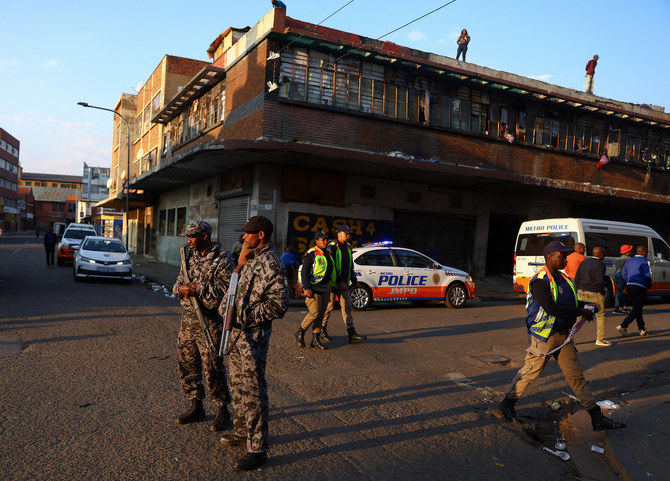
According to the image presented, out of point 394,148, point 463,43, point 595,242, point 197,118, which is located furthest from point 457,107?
point 197,118

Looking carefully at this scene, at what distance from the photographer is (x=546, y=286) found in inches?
187

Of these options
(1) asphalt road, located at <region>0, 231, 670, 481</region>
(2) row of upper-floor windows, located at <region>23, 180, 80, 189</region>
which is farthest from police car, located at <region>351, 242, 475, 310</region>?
(2) row of upper-floor windows, located at <region>23, 180, 80, 189</region>

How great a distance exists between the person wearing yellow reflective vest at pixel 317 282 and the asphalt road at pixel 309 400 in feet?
1.20

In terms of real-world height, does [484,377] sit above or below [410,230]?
below

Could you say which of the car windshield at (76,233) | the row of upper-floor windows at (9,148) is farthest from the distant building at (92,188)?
the car windshield at (76,233)

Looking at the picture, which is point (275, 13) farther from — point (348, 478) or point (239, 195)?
point (348, 478)

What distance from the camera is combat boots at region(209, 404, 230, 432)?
4.32m

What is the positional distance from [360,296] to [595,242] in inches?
277

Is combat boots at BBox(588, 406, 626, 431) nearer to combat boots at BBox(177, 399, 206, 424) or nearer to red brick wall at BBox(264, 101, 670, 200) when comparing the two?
combat boots at BBox(177, 399, 206, 424)

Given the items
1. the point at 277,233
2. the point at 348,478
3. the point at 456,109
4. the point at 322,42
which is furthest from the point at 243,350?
the point at 456,109

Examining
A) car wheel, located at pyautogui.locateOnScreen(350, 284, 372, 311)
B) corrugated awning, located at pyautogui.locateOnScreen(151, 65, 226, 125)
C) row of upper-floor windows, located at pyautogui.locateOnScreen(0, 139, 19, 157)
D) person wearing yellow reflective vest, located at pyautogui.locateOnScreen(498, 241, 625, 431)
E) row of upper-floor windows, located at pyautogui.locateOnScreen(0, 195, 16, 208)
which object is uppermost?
row of upper-floor windows, located at pyautogui.locateOnScreen(0, 139, 19, 157)

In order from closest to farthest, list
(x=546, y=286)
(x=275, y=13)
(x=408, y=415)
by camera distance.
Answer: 1. (x=546, y=286)
2. (x=408, y=415)
3. (x=275, y=13)

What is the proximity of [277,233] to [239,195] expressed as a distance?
2538mm

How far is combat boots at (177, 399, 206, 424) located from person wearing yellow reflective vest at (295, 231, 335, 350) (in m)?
3.45
